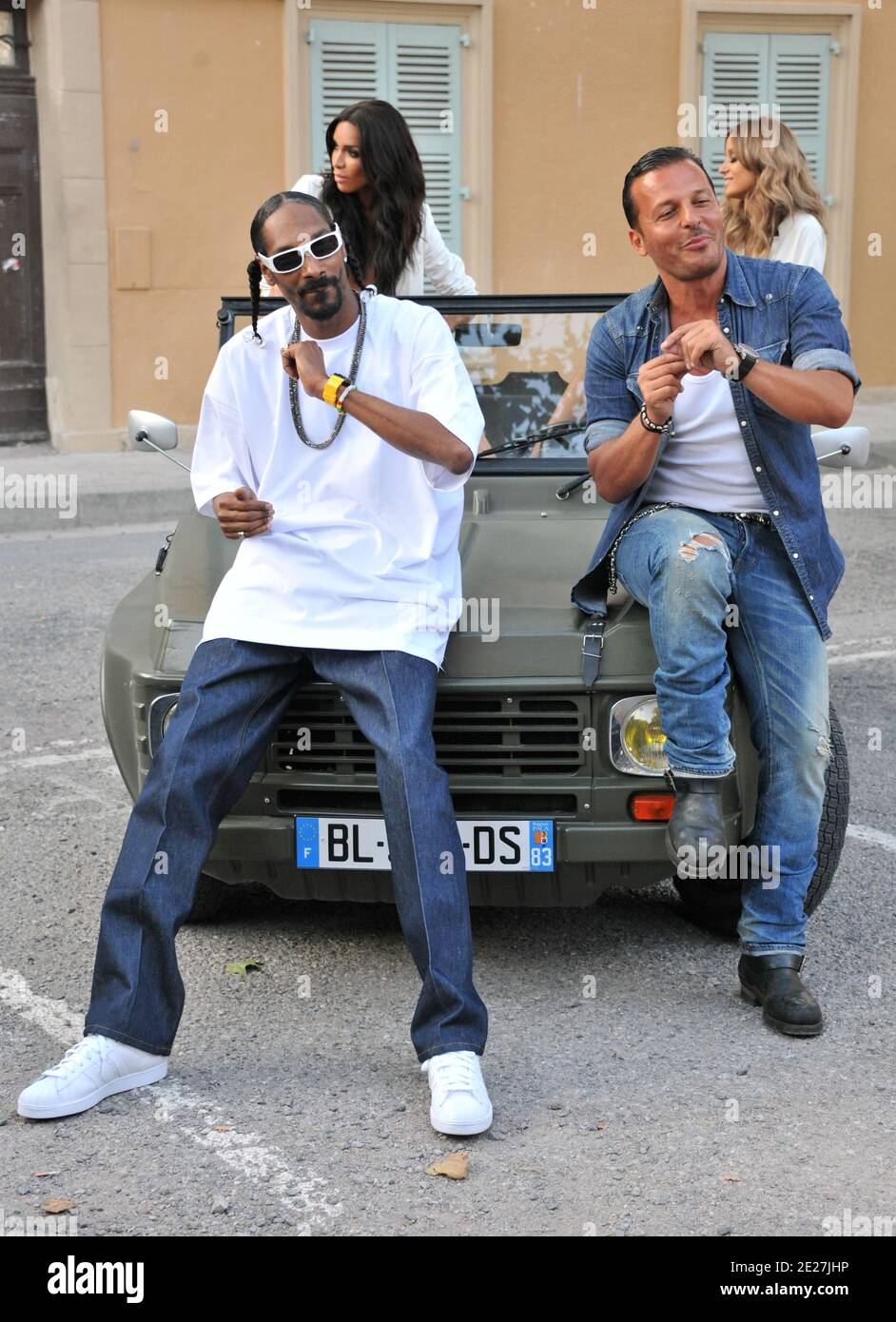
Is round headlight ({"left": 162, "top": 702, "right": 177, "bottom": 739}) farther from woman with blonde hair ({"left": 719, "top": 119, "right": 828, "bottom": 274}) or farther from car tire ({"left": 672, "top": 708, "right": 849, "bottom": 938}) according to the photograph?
woman with blonde hair ({"left": 719, "top": 119, "right": 828, "bottom": 274})

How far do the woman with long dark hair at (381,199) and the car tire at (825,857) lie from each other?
1.99 m

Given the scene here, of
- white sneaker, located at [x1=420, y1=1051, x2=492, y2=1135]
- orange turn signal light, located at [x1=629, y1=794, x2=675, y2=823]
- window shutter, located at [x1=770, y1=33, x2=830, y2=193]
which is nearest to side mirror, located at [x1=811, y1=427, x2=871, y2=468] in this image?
orange turn signal light, located at [x1=629, y1=794, x2=675, y2=823]

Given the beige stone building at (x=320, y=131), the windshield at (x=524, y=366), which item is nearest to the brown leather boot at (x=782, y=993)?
the windshield at (x=524, y=366)

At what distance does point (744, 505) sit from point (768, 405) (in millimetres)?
249

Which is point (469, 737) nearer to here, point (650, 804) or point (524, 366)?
point (650, 804)

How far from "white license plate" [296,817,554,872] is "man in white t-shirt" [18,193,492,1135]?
0.21 metres

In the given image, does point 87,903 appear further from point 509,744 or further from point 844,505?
point 844,505

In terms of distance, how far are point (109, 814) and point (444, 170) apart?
31.4 feet

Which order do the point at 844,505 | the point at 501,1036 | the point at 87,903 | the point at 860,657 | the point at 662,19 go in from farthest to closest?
the point at 662,19 → the point at 844,505 → the point at 860,657 → the point at 87,903 → the point at 501,1036

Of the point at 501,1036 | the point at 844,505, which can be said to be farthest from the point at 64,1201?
the point at 844,505

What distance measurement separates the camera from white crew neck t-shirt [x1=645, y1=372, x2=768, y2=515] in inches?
147

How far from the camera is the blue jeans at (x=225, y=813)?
3.33 m

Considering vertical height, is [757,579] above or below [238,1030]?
above

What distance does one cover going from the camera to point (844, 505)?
1155cm
